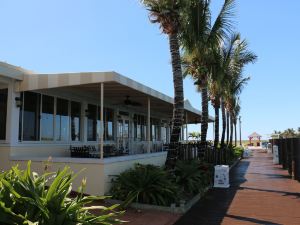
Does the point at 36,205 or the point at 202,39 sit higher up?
the point at 202,39

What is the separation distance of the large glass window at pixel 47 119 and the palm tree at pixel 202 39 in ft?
17.5

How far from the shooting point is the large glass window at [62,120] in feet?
46.3

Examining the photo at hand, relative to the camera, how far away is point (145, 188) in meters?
10.4

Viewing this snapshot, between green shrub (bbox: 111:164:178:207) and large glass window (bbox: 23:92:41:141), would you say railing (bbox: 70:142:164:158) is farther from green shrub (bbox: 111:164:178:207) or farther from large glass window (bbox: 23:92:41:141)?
green shrub (bbox: 111:164:178:207)

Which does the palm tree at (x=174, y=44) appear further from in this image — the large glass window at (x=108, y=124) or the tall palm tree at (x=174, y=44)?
the large glass window at (x=108, y=124)

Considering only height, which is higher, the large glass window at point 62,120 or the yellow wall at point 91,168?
the large glass window at point 62,120

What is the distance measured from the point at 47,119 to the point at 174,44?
188 inches

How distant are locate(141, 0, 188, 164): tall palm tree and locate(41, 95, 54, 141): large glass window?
3.98 metres

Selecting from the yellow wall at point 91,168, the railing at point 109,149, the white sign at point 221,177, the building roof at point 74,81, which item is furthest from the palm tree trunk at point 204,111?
the yellow wall at point 91,168

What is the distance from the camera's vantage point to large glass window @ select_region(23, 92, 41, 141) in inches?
491

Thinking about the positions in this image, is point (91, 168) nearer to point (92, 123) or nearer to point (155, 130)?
point (92, 123)

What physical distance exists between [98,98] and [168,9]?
4953mm

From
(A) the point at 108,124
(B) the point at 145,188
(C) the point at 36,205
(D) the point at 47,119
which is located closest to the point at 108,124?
(A) the point at 108,124

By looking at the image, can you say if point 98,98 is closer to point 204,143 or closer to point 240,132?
point 204,143
